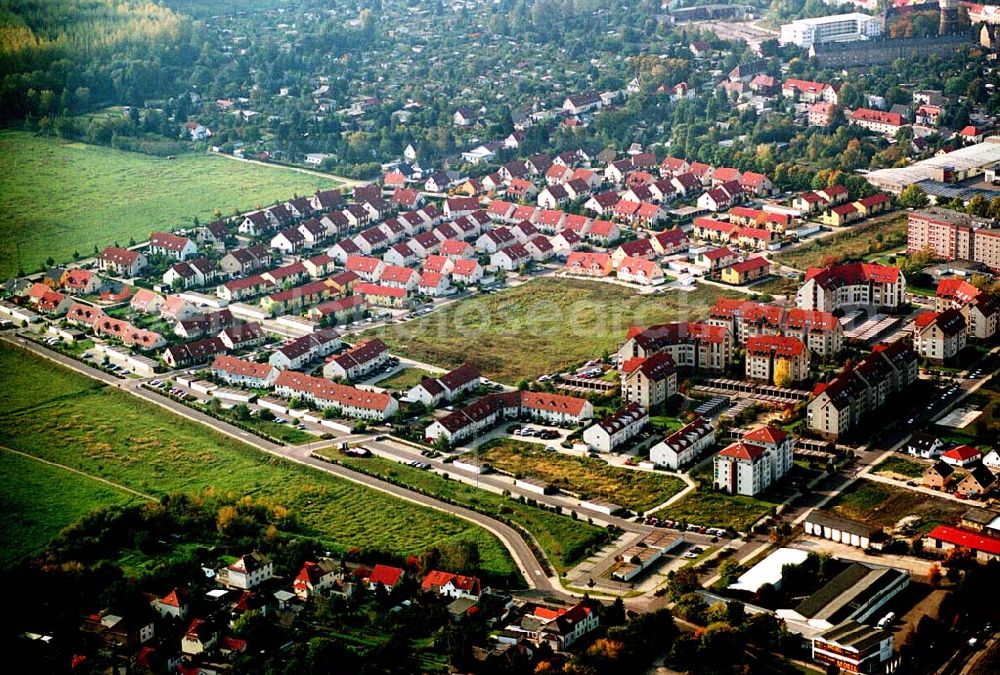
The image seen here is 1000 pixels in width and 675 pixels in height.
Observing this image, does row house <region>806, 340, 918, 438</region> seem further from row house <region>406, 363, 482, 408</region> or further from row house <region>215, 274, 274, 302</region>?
row house <region>215, 274, 274, 302</region>

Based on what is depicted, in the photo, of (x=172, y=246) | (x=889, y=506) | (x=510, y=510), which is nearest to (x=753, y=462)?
(x=889, y=506)

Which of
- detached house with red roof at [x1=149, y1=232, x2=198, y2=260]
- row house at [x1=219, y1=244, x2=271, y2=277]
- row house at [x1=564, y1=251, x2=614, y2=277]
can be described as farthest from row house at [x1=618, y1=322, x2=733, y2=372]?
detached house with red roof at [x1=149, y1=232, x2=198, y2=260]

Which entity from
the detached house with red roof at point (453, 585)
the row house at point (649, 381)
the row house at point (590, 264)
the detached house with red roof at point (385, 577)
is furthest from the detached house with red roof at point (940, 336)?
the detached house with red roof at point (385, 577)

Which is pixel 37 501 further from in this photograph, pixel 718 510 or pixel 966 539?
pixel 966 539

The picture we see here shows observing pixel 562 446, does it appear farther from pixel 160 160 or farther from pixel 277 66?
pixel 277 66

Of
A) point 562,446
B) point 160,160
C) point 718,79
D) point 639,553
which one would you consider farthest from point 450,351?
point 718,79

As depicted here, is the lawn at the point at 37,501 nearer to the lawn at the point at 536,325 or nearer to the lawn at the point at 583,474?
the lawn at the point at 583,474
